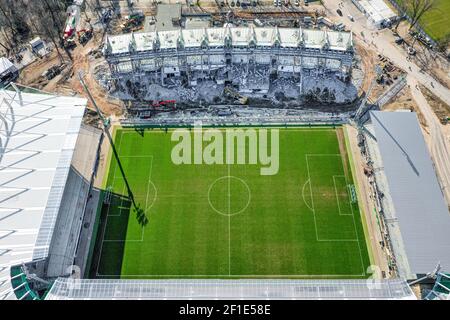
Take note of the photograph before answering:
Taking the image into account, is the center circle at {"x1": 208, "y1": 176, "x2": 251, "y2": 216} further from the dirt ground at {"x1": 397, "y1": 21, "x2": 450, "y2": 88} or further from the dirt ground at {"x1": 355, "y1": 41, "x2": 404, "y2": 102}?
the dirt ground at {"x1": 397, "y1": 21, "x2": 450, "y2": 88}

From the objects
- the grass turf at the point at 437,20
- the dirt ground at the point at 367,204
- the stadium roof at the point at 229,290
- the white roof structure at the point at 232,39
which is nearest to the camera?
the stadium roof at the point at 229,290

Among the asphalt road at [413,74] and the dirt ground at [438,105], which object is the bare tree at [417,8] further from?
the dirt ground at [438,105]

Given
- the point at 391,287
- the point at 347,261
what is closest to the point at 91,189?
the point at 347,261

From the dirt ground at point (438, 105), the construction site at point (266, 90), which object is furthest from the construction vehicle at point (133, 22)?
the dirt ground at point (438, 105)

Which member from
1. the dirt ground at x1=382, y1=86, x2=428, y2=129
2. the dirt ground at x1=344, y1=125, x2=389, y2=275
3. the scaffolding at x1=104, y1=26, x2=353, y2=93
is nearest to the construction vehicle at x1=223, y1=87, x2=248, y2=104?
the scaffolding at x1=104, y1=26, x2=353, y2=93

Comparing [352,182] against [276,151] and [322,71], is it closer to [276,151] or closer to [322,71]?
[276,151]
